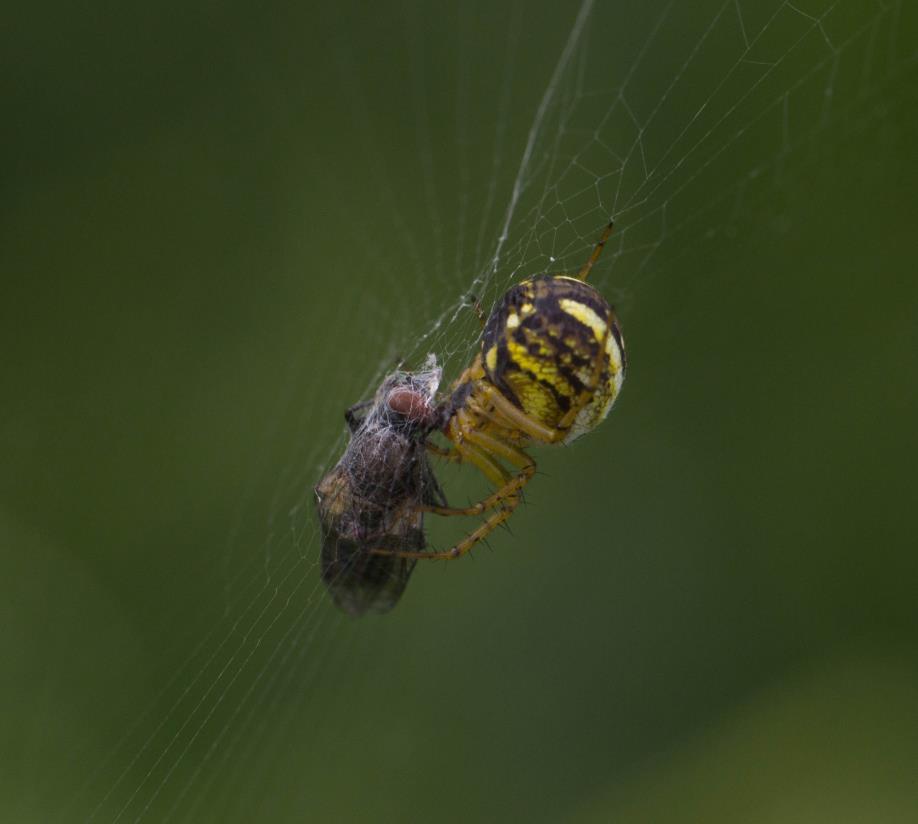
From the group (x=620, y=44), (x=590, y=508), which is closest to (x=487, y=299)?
(x=590, y=508)

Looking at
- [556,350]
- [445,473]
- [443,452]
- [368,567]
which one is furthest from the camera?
[445,473]

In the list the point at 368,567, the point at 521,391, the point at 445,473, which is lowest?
the point at 368,567

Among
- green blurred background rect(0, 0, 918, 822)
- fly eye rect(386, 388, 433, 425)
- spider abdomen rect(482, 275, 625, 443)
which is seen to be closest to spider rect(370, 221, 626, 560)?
spider abdomen rect(482, 275, 625, 443)

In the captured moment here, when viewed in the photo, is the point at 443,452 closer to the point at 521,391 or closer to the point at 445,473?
the point at 521,391

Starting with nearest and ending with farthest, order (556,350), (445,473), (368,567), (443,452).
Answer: (556,350) < (368,567) < (443,452) < (445,473)

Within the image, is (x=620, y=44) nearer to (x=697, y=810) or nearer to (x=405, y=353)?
(x=405, y=353)

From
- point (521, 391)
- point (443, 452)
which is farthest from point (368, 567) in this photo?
point (521, 391)

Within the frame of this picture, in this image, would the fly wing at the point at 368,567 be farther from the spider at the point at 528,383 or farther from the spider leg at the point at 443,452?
the spider leg at the point at 443,452
